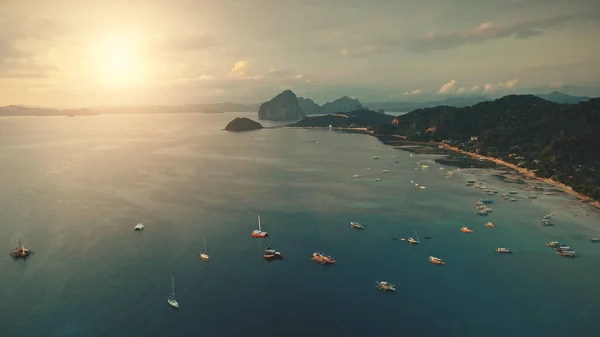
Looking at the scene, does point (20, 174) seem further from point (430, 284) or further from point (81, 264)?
point (430, 284)

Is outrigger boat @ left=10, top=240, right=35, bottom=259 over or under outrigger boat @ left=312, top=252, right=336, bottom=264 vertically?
under

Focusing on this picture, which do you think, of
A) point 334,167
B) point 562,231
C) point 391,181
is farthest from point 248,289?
point 334,167

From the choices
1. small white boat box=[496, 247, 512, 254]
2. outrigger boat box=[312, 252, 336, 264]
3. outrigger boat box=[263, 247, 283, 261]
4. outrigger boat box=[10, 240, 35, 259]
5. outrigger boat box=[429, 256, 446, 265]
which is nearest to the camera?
outrigger boat box=[312, 252, 336, 264]

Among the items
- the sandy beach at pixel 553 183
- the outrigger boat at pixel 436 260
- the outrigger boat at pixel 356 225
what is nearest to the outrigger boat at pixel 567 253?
the outrigger boat at pixel 436 260

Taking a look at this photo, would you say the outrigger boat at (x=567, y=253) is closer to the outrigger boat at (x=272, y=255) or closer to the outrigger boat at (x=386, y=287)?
the outrigger boat at (x=386, y=287)

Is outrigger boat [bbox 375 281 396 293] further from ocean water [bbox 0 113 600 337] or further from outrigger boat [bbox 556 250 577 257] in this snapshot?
outrigger boat [bbox 556 250 577 257]

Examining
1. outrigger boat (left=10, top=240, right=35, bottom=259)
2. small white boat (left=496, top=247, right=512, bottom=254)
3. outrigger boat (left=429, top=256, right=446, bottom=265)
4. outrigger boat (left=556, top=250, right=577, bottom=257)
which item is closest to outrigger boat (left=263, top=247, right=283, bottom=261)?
outrigger boat (left=429, top=256, right=446, bottom=265)
